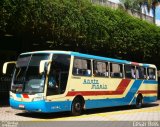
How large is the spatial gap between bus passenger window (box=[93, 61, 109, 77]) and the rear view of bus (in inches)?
98.2

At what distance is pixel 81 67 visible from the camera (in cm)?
1752

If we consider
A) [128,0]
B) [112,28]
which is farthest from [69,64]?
[128,0]

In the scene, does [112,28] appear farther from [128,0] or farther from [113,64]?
[128,0]

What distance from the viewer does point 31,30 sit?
21.2m

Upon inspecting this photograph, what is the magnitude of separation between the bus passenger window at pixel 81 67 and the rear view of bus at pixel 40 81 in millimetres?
612

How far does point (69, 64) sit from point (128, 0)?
47.1m

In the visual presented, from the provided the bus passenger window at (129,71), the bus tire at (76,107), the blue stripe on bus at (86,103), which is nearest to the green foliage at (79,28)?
the bus passenger window at (129,71)

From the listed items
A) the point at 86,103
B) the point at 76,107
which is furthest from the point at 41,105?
the point at 86,103

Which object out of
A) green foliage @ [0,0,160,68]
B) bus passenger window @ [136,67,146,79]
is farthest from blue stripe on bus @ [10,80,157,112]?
green foliage @ [0,0,160,68]

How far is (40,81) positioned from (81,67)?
2794 mm

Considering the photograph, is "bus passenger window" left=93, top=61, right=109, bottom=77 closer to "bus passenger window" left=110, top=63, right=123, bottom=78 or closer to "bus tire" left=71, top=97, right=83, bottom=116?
"bus passenger window" left=110, top=63, right=123, bottom=78

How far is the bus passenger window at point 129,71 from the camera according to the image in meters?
21.9

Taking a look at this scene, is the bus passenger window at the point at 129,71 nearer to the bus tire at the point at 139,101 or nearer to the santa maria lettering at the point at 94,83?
the bus tire at the point at 139,101

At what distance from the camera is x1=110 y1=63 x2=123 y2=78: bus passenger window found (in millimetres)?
20281
